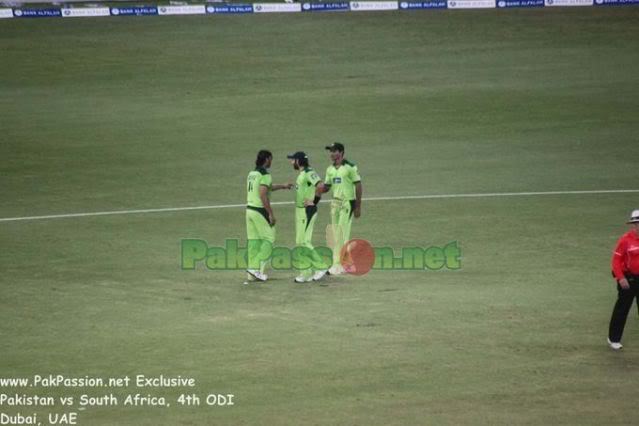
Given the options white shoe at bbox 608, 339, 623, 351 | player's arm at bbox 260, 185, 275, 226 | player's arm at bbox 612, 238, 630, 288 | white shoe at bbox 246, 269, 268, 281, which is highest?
player's arm at bbox 260, 185, 275, 226

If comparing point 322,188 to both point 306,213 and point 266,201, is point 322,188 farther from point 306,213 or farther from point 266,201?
point 266,201

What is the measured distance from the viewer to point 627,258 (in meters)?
16.9

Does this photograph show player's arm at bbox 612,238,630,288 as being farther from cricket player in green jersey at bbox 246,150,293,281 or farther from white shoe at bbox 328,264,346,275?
cricket player in green jersey at bbox 246,150,293,281

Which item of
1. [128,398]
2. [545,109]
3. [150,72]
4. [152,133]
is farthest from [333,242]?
[150,72]

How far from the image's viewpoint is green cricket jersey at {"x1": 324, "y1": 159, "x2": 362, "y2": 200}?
2119 centimetres

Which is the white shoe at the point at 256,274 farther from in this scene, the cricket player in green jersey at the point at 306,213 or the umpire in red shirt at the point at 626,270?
the umpire in red shirt at the point at 626,270

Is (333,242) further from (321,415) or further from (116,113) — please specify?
(116,113)

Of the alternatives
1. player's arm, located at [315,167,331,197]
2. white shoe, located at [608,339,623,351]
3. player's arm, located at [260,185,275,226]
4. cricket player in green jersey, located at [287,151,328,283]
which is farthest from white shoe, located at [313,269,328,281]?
white shoe, located at [608,339,623,351]

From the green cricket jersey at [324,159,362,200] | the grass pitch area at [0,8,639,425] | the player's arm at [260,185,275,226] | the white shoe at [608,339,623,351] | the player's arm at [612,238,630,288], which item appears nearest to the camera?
the grass pitch area at [0,8,639,425]

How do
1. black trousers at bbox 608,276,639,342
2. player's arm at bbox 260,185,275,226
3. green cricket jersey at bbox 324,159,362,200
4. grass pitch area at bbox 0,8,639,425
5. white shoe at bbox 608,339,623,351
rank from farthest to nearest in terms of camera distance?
green cricket jersey at bbox 324,159,362,200 → player's arm at bbox 260,185,275,226 → white shoe at bbox 608,339,623,351 → black trousers at bbox 608,276,639,342 → grass pitch area at bbox 0,8,639,425

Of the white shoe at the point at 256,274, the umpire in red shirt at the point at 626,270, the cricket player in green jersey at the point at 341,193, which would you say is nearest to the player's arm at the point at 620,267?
the umpire in red shirt at the point at 626,270

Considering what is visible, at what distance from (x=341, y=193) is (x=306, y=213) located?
29.7 inches

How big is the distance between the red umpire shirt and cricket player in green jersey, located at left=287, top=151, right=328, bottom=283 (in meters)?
5.73

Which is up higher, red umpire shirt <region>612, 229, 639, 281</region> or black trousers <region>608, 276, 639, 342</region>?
red umpire shirt <region>612, 229, 639, 281</region>
